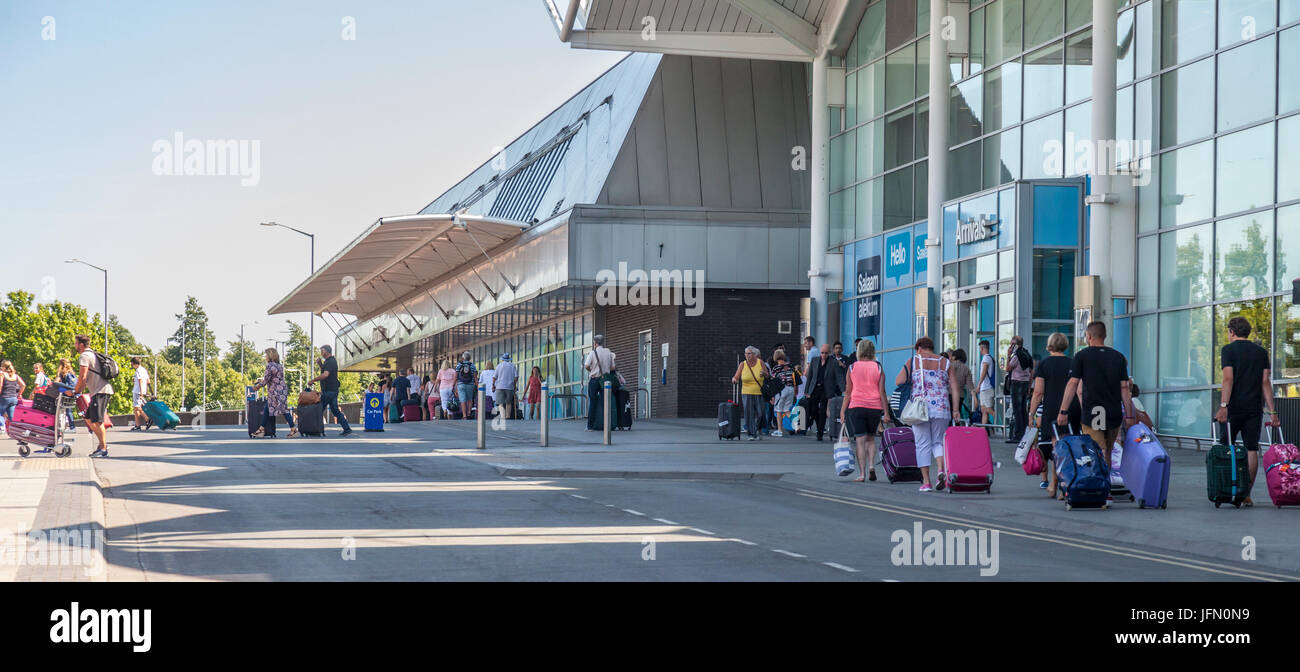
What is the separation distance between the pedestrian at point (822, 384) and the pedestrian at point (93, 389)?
35.6ft

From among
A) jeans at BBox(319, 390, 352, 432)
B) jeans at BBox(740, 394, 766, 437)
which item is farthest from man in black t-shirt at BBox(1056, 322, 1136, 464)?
jeans at BBox(319, 390, 352, 432)

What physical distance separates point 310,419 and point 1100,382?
16.4 meters

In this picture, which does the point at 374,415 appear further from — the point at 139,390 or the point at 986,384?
the point at 986,384

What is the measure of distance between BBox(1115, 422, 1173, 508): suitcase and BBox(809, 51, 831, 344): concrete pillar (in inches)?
818

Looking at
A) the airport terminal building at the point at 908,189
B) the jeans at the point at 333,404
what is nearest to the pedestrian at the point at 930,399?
the airport terminal building at the point at 908,189

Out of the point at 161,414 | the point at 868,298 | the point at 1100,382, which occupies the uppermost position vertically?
the point at 868,298

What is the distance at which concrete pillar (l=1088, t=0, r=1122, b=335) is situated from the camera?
77.9ft

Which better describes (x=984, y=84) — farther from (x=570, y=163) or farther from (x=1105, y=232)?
(x=570, y=163)

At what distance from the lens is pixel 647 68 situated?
1492 inches

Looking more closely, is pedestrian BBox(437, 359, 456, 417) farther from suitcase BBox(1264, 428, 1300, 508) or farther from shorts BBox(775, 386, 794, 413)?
suitcase BBox(1264, 428, 1300, 508)

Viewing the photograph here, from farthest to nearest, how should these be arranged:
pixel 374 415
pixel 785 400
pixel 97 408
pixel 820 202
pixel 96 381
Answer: pixel 820 202
pixel 374 415
pixel 785 400
pixel 97 408
pixel 96 381

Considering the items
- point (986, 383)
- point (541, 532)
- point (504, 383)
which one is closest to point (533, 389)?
point (504, 383)

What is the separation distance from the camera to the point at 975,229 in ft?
89.1
